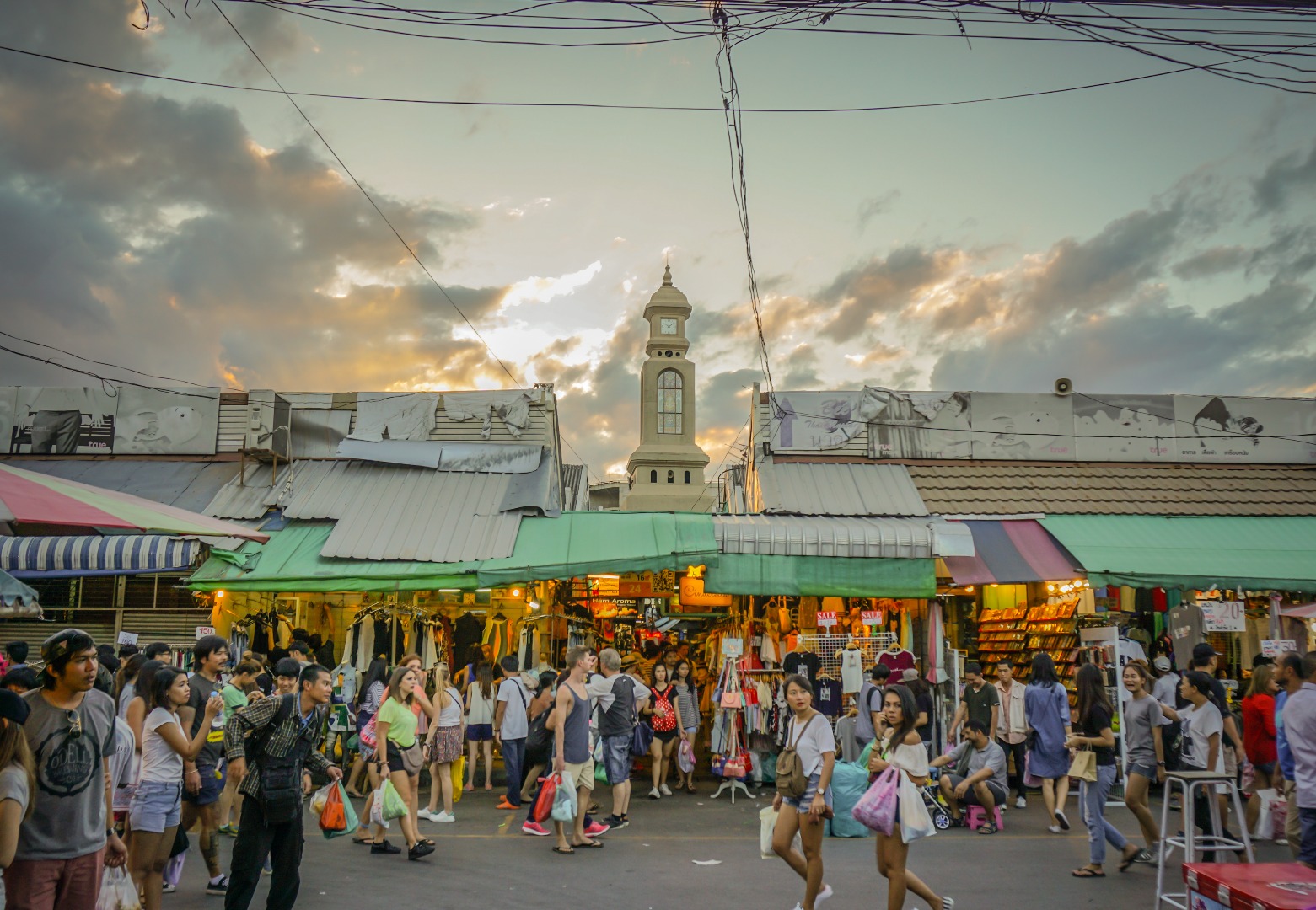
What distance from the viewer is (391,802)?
8.84 metres

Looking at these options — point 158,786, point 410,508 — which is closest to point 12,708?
point 158,786

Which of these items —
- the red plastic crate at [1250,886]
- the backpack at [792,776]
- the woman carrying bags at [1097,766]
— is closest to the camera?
the red plastic crate at [1250,886]

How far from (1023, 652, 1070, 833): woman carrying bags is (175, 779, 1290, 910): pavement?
37 cm

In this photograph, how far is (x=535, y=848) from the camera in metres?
9.96

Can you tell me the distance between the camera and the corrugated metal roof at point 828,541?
1515cm

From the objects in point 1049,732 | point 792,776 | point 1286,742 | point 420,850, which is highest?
point 1286,742

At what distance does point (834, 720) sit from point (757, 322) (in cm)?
652

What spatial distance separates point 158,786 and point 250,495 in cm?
1182

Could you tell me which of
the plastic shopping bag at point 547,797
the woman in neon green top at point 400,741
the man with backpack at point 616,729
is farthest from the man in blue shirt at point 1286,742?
the woman in neon green top at point 400,741

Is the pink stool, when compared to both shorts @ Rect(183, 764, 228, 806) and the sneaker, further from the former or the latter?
shorts @ Rect(183, 764, 228, 806)

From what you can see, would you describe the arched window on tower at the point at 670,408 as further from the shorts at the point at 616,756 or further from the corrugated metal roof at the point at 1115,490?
the shorts at the point at 616,756

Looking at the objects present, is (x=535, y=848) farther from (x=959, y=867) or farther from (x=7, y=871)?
(x=7, y=871)

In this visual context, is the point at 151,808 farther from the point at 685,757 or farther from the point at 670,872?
the point at 685,757

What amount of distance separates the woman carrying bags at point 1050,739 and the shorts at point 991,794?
0.43 meters
